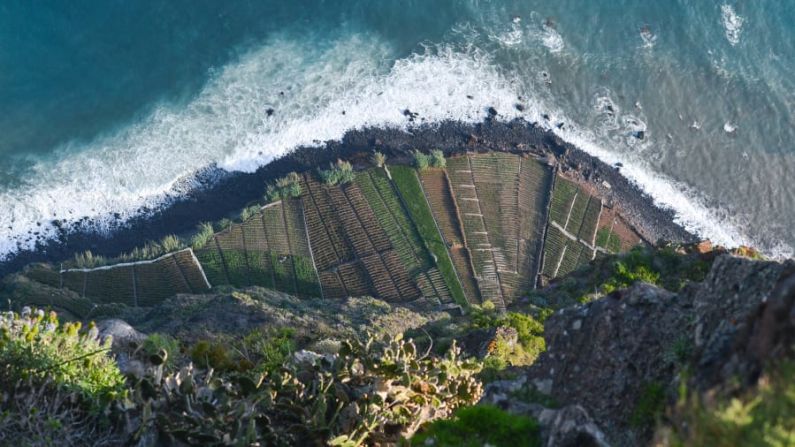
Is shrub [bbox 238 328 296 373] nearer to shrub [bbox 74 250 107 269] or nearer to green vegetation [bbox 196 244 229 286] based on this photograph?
green vegetation [bbox 196 244 229 286]

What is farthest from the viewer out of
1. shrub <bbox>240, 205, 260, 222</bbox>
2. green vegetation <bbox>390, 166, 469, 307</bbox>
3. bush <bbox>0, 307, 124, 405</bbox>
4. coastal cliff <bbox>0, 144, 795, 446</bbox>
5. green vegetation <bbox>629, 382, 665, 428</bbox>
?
shrub <bbox>240, 205, 260, 222</bbox>

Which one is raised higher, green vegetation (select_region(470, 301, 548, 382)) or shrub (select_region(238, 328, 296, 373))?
shrub (select_region(238, 328, 296, 373))

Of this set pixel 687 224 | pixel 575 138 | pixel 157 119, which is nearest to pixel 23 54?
pixel 157 119

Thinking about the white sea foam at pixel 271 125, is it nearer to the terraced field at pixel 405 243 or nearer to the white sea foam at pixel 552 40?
the terraced field at pixel 405 243

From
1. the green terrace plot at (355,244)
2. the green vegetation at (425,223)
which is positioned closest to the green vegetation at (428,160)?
the green vegetation at (425,223)

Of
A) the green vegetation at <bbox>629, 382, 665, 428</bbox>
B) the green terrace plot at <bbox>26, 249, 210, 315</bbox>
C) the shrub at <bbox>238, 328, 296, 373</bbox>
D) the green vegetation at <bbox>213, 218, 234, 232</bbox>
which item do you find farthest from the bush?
the green vegetation at <bbox>213, 218, 234, 232</bbox>

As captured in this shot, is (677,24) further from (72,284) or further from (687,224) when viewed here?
(72,284)
